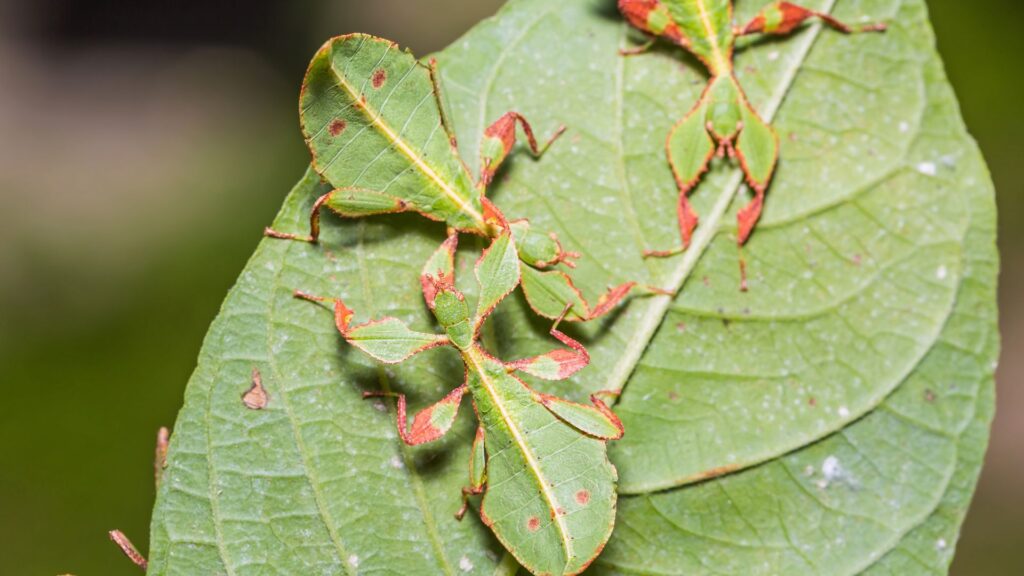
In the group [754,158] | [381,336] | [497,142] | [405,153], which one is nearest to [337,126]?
[405,153]

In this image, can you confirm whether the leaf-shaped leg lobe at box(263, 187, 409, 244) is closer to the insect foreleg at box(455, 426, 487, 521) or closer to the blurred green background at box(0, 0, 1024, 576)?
the insect foreleg at box(455, 426, 487, 521)

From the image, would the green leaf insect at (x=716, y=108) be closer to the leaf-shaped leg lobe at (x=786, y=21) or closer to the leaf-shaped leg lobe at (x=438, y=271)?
the leaf-shaped leg lobe at (x=786, y=21)

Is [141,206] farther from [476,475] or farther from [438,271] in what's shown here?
[476,475]

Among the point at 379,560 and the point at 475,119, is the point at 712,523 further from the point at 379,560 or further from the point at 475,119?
the point at 475,119

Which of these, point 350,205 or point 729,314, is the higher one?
point 350,205

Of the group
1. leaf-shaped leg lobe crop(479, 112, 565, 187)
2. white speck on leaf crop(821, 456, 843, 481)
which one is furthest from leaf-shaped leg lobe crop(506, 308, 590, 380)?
white speck on leaf crop(821, 456, 843, 481)

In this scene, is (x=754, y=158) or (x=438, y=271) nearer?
(x=438, y=271)

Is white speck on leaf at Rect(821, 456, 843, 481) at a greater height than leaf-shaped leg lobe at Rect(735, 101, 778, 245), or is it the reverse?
leaf-shaped leg lobe at Rect(735, 101, 778, 245)
